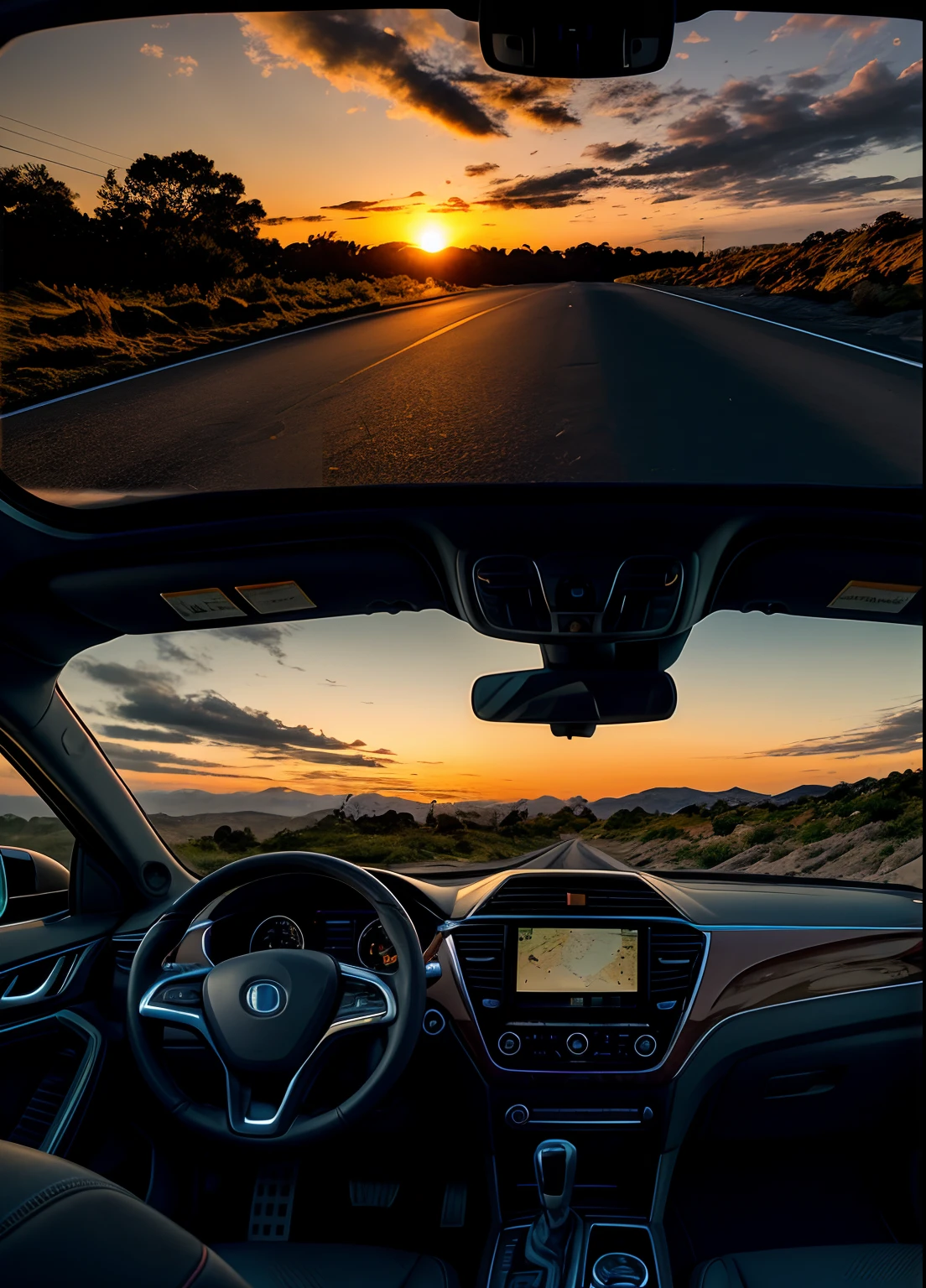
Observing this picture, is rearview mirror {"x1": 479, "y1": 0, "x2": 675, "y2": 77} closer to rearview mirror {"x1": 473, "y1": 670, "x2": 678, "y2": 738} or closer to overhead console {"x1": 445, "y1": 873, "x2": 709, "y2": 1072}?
rearview mirror {"x1": 473, "y1": 670, "x2": 678, "y2": 738}

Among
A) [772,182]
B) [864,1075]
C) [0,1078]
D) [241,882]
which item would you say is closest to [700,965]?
[864,1075]

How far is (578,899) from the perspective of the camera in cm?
352

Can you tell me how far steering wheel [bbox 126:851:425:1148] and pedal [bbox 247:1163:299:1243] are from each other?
114 centimetres

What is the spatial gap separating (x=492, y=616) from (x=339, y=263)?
1252mm

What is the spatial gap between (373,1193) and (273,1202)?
37cm

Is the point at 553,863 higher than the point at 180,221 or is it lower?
lower

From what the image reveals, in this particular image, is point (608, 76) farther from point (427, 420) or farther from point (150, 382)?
point (150, 382)

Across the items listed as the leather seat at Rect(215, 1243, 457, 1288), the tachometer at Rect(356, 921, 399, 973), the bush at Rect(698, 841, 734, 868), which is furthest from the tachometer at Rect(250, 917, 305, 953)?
the bush at Rect(698, 841, 734, 868)

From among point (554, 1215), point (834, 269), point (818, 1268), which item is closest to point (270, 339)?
point (834, 269)

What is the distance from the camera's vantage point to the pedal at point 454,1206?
3.60m

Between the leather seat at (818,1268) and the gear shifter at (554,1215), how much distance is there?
1.43 feet

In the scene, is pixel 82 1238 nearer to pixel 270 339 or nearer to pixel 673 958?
pixel 673 958

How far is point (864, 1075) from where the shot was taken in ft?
12.0

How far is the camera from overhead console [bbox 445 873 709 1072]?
343 cm
